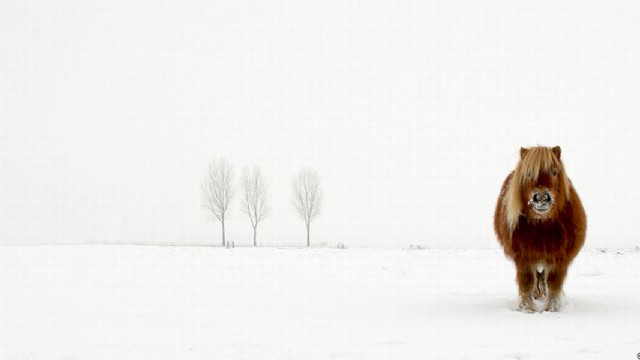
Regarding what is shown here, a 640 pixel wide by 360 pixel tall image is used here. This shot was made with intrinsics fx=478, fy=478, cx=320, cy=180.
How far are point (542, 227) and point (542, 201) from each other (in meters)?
0.85

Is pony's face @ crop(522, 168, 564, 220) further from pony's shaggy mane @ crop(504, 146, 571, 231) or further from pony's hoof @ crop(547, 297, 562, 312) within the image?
pony's hoof @ crop(547, 297, 562, 312)

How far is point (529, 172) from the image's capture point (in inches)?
308

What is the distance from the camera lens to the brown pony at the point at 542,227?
7.80 meters

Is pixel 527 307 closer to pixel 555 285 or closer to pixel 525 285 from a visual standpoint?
pixel 525 285

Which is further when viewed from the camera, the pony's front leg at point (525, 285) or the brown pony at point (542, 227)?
the pony's front leg at point (525, 285)

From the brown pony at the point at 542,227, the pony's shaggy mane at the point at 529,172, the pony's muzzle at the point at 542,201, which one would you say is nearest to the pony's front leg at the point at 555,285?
the brown pony at the point at 542,227

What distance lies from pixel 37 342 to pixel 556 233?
8141mm

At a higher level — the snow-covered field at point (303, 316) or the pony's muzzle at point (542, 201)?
the pony's muzzle at point (542, 201)

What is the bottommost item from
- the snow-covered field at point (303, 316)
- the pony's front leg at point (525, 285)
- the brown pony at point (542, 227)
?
the snow-covered field at point (303, 316)

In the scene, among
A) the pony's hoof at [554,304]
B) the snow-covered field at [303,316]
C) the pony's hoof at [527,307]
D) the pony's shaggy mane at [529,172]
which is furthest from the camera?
the pony's hoof at [554,304]

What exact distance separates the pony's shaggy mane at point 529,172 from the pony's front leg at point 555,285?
103 cm

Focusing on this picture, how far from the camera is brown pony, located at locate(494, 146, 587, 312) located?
7.80 metres

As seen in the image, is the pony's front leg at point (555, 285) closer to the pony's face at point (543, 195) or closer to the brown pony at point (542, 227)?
the brown pony at point (542, 227)

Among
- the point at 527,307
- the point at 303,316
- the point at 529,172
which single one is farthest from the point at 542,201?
the point at 303,316
